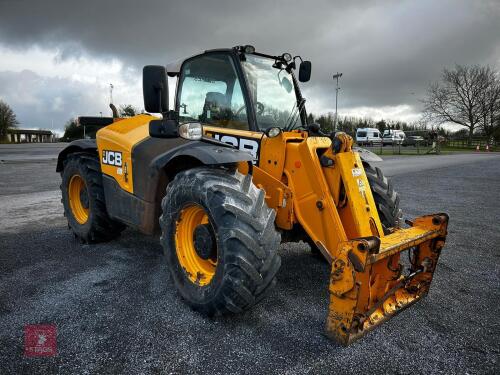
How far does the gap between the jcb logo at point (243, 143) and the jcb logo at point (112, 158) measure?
1.24 metres

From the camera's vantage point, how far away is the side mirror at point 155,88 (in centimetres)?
316

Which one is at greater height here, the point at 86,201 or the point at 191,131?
the point at 191,131

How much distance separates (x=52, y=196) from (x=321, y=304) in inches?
296

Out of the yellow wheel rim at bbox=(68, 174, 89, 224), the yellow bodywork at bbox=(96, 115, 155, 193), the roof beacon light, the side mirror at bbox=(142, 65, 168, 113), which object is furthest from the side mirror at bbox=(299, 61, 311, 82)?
the yellow wheel rim at bbox=(68, 174, 89, 224)

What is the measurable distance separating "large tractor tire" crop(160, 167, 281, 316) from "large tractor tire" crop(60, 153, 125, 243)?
5.73 ft

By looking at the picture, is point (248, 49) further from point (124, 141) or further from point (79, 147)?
point (79, 147)

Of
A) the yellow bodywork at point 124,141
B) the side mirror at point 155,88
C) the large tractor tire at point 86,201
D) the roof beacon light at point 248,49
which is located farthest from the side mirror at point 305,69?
the large tractor tire at point 86,201

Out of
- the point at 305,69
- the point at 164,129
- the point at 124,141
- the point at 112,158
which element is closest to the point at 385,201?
the point at 305,69

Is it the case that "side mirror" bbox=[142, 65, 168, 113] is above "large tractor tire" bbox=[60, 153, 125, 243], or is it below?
above

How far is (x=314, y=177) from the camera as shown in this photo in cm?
315

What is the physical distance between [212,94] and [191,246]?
1618 mm

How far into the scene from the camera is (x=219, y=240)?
9.04ft

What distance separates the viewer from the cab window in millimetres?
3725

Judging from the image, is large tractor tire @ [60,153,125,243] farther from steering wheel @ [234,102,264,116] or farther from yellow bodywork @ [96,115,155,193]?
steering wheel @ [234,102,264,116]
